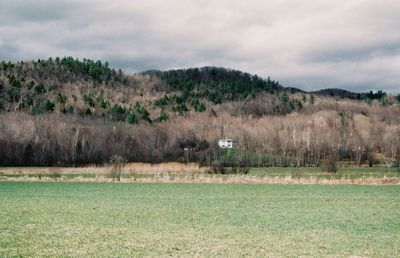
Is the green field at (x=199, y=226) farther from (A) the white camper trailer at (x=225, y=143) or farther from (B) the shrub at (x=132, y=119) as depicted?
(B) the shrub at (x=132, y=119)

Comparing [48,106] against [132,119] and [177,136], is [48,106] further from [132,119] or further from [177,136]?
[177,136]

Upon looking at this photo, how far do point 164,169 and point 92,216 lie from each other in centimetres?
5425

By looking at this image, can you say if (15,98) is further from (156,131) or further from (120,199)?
(120,199)

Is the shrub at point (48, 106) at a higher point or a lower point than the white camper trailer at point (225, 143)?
higher

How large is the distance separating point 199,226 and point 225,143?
135964 mm

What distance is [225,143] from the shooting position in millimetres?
161750

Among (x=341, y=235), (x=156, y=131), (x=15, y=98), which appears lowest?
(x=341, y=235)

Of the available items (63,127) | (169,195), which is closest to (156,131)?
(63,127)

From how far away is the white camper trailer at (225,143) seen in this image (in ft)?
519

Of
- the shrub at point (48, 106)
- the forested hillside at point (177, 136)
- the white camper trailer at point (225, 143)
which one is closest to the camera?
the forested hillside at point (177, 136)

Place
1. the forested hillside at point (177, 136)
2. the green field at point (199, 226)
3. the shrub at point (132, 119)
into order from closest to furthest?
the green field at point (199, 226), the forested hillside at point (177, 136), the shrub at point (132, 119)

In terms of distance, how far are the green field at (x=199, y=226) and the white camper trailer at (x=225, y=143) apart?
114702mm

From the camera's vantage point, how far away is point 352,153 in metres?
144

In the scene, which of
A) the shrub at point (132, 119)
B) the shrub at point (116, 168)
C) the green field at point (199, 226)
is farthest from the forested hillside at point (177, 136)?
the green field at point (199, 226)
